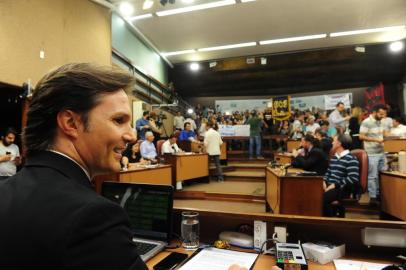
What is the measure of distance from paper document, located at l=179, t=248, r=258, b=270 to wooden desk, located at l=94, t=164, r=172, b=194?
105 inches

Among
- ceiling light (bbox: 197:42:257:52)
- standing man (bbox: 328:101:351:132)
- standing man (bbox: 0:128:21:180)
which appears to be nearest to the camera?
standing man (bbox: 0:128:21:180)

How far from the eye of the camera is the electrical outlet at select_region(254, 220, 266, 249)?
132 centimetres

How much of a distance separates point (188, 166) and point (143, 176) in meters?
1.77

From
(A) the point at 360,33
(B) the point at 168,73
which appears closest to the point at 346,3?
(A) the point at 360,33

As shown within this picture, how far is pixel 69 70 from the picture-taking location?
68 centimetres

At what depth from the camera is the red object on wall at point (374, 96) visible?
9148 mm

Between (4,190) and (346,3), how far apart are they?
7365 mm

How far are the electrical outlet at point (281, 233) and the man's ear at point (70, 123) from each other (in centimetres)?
102

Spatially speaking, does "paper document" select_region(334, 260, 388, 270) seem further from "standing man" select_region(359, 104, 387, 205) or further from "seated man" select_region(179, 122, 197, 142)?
"seated man" select_region(179, 122, 197, 142)

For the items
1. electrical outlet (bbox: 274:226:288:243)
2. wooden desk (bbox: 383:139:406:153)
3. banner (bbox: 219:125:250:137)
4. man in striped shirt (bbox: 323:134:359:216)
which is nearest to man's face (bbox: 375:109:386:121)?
wooden desk (bbox: 383:139:406:153)

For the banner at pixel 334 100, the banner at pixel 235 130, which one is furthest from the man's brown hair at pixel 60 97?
the banner at pixel 334 100

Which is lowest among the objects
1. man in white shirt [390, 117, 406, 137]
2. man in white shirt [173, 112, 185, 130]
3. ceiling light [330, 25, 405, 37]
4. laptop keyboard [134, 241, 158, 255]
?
laptop keyboard [134, 241, 158, 255]

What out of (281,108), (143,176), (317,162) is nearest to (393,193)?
(317,162)

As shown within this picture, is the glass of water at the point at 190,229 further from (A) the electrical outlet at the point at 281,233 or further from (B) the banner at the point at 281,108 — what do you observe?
(B) the banner at the point at 281,108
